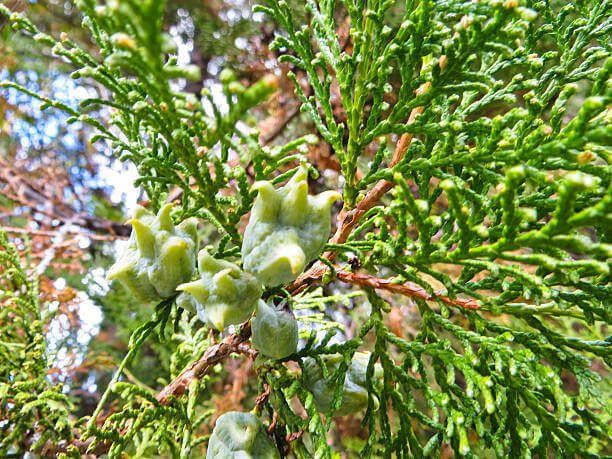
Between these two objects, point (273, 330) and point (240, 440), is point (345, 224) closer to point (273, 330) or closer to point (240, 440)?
point (273, 330)

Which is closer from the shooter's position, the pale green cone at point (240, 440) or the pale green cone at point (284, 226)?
the pale green cone at point (284, 226)

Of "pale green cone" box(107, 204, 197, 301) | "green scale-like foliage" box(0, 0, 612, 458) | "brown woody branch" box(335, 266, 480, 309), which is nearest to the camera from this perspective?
"green scale-like foliage" box(0, 0, 612, 458)

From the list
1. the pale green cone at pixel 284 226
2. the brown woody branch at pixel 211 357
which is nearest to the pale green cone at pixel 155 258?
the pale green cone at pixel 284 226

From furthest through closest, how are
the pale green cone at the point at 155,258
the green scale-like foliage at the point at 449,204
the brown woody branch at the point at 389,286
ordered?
the brown woody branch at the point at 389,286
the pale green cone at the point at 155,258
the green scale-like foliage at the point at 449,204

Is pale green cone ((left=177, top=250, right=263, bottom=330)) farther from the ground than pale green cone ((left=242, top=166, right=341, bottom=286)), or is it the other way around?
pale green cone ((left=242, top=166, right=341, bottom=286))

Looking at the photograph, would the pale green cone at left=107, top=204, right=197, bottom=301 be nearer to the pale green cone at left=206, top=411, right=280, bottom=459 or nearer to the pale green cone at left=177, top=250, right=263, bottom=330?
the pale green cone at left=177, top=250, right=263, bottom=330

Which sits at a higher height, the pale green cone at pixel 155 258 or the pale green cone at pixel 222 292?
the pale green cone at pixel 155 258

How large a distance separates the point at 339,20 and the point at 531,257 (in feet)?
8.31

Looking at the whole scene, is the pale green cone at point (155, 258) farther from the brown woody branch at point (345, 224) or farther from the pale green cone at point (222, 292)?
the brown woody branch at point (345, 224)

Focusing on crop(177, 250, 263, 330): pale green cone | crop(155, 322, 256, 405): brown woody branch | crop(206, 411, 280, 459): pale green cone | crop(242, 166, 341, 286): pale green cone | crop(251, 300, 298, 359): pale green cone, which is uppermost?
crop(242, 166, 341, 286): pale green cone

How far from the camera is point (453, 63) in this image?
112 cm

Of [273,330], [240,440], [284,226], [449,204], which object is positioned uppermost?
[284,226]

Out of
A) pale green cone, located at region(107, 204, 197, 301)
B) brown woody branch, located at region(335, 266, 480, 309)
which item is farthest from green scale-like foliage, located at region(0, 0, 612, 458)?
pale green cone, located at region(107, 204, 197, 301)

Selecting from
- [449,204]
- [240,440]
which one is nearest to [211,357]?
[240,440]
